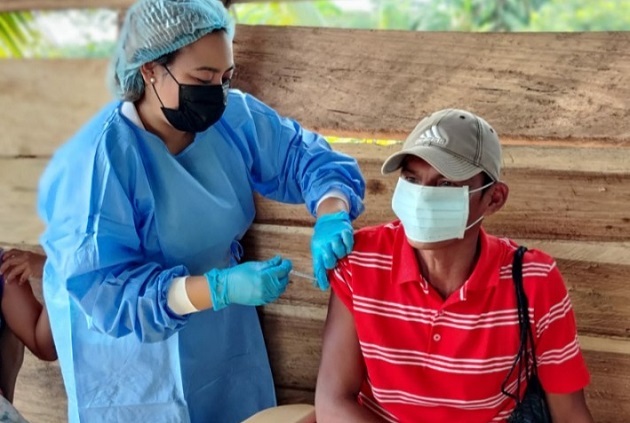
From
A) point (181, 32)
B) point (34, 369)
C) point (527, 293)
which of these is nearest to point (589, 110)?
point (527, 293)

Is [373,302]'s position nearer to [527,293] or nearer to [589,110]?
[527,293]

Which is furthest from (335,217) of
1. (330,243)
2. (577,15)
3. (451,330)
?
(577,15)

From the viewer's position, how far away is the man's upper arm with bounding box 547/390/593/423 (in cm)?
178

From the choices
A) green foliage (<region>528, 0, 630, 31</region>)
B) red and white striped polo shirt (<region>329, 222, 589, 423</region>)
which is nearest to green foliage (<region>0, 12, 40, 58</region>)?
red and white striped polo shirt (<region>329, 222, 589, 423</region>)

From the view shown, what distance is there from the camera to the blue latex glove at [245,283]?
1.72m

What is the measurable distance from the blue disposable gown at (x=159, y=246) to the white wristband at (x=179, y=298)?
0.02 meters

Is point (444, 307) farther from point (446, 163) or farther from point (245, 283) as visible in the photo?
point (245, 283)

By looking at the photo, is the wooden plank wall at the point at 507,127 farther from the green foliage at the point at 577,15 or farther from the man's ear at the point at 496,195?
the green foliage at the point at 577,15

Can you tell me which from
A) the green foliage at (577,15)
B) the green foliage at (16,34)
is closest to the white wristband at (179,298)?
the green foliage at (16,34)

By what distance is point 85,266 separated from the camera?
1.72 meters

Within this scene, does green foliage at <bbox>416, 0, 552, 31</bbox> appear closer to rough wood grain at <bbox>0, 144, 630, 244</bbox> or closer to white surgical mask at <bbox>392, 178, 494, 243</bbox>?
rough wood grain at <bbox>0, 144, 630, 244</bbox>

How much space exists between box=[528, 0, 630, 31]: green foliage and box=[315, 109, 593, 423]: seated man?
23.2 feet

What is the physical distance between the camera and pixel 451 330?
1754mm

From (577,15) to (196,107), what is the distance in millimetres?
8126
